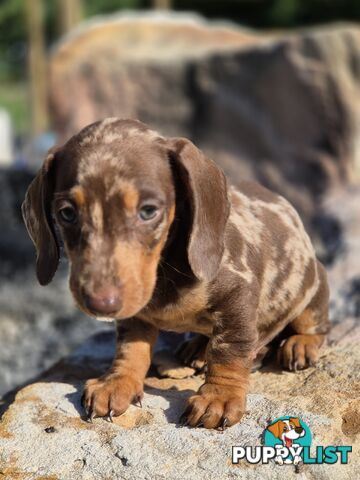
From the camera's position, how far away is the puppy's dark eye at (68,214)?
2522 mm

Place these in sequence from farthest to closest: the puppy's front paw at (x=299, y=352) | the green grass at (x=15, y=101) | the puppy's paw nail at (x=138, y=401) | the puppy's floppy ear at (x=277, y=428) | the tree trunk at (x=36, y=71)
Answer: the green grass at (x=15, y=101) < the tree trunk at (x=36, y=71) < the puppy's front paw at (x=299, y=352) < the puppy's paw nail at (x=138, y=401) < the puppy's floppy ear at (x=277, y=428)

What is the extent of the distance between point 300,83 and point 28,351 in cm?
442

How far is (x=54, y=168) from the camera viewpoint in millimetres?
2746

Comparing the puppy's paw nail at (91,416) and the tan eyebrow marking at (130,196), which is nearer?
the tan eyebrow marking at (130,196)

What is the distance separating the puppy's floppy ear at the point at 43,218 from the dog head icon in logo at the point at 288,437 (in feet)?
3.51

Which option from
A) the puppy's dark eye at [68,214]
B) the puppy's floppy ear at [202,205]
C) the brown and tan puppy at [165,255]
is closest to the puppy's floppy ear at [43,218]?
the brown and tan puppy at [165,255]

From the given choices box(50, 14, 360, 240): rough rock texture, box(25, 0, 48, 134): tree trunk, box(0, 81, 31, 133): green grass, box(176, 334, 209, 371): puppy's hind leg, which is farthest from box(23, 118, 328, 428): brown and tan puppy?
box(0, 81, 31, 133): green grass

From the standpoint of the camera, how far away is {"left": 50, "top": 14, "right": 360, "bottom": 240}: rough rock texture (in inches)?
300

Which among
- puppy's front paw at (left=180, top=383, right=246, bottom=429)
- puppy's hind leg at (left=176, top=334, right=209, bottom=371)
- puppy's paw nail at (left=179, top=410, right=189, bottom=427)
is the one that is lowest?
puppy's hind leg at (left=176, top=334, right=209, bottom=371)

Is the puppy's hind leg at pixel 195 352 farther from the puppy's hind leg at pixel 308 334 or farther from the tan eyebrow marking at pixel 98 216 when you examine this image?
the tan eyebrow marking at pixel 98 216

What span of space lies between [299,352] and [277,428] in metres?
0.63

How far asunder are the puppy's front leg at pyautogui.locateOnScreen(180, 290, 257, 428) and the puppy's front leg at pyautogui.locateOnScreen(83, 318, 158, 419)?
0.26 metres

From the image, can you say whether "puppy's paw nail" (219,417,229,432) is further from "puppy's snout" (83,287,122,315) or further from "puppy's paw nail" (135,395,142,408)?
"puppy's snout" (83,287,122,315)

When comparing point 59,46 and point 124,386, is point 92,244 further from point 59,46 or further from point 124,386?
point 59,46
